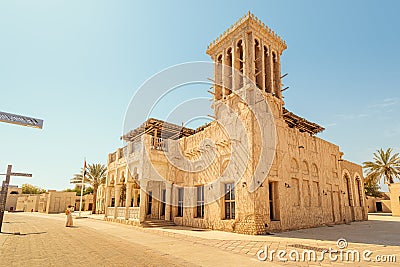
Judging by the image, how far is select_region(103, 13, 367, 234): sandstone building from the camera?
47.8 ft

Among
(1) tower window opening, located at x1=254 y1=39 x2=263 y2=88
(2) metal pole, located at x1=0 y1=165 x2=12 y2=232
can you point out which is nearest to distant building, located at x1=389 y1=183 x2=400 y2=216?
(1) tower window opening, located at x1=254 y1=39 x2=263 y2=88

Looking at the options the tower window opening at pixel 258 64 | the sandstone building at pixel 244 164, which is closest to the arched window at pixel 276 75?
the sandstone building at pixel 244 164

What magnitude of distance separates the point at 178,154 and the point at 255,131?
7695 millimetres

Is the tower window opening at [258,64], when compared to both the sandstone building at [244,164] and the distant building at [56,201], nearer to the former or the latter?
the sandstone building at [244,164]

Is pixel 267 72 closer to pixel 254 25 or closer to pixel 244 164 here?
pixel 254 25

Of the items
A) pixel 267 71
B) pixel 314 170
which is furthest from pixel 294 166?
pixel 267 71

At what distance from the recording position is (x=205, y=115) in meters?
18.5

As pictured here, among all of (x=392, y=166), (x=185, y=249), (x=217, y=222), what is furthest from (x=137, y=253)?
(x=392, y=166)

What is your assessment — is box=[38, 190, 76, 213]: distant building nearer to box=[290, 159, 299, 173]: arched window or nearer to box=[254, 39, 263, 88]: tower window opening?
box=[254, 39, 263, 88]: tower window opening

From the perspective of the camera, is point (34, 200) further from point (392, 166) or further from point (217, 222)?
point (392, 166)

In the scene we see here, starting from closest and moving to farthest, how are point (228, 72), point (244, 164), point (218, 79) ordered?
1. point (244, 164)
2. point (228, 72)
3. point (218, 79)

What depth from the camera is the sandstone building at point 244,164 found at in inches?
573

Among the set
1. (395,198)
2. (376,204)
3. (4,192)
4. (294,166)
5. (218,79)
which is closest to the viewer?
(4,192)

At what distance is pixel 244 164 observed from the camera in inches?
568
